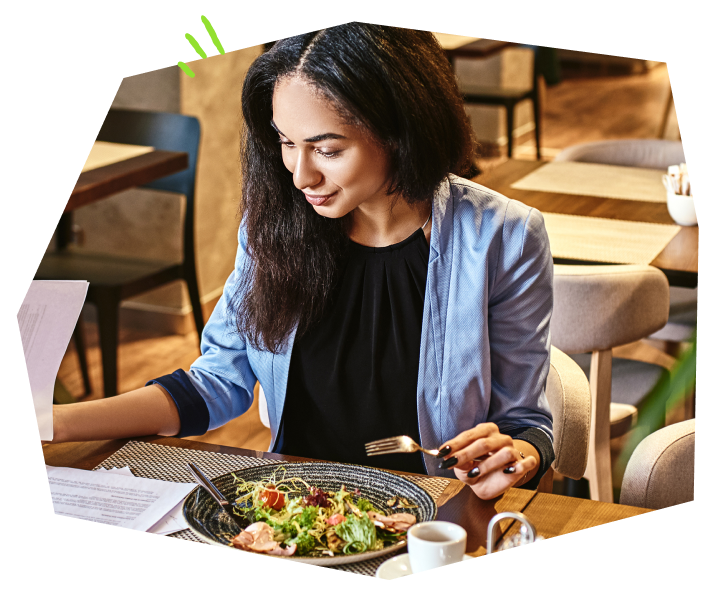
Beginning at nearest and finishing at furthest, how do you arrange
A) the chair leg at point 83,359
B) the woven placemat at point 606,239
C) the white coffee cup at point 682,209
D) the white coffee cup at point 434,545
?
1. the white coffee cup at point 434,545
2. the woven placemat at point 606,239
3. the white coffee cup at point 682,209
4. the chair leg at point 83,359

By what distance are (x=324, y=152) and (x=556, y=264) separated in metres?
0.78

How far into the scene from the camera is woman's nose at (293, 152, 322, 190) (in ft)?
3.06

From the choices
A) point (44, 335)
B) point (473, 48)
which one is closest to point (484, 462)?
point (44, 335)

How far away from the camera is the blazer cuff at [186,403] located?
3.50ft

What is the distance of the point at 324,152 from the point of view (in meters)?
0.93

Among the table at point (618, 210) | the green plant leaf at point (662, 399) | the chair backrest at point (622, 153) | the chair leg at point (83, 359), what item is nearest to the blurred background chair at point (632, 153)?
the chair backrest at point (622, 153)

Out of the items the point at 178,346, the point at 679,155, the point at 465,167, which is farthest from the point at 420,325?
the point at 178,346

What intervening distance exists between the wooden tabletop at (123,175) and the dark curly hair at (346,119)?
105 cm

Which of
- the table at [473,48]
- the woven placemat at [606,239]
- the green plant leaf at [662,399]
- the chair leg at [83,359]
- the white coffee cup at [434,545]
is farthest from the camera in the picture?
the table at [473,48]

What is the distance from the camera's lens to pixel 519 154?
458 centimetres

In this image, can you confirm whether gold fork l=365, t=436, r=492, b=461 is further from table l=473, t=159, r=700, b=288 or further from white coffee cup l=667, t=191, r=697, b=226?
white coffee cup l=667, t=191, r=697, b=226

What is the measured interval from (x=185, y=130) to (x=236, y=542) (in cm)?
159

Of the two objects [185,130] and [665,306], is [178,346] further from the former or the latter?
[665,306]

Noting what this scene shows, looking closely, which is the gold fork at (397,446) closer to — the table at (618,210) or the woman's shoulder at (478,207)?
the woman's shoulder at (478,207)
